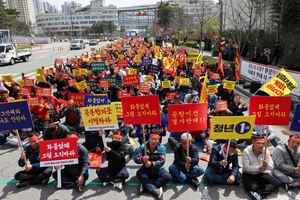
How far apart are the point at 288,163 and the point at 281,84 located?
5.78ft

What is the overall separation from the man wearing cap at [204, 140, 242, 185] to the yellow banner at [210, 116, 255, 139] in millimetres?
336

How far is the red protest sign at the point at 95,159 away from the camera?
233 inches

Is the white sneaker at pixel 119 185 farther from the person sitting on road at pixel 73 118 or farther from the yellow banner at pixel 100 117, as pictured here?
the person sitting on road at pixel 73 118

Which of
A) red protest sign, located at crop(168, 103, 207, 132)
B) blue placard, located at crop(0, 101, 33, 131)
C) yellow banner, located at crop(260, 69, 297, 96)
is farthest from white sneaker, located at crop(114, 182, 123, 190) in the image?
yellow banner, located at crop(260, 69, 297, 96)

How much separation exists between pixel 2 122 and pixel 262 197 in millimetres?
5350

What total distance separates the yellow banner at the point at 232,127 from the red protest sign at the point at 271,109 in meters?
0.51

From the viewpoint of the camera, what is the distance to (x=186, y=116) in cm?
496

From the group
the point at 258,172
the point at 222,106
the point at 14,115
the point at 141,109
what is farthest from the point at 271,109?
the point at 14,115

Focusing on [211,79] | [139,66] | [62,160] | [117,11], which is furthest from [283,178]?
[117,11]

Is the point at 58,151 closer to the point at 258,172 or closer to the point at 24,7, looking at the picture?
the point at 258,172

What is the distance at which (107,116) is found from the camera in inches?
197

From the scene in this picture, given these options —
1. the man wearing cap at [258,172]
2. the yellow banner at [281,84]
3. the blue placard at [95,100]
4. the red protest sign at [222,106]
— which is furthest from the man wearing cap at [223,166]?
the blue placard at [95,100]

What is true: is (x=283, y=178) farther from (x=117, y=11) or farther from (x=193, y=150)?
(x=117, y=11)

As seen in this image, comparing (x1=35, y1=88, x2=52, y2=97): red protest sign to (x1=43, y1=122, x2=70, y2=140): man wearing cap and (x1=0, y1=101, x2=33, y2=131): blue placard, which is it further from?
(x1=0, y1=101, x2=33, y2=131): blue placard
